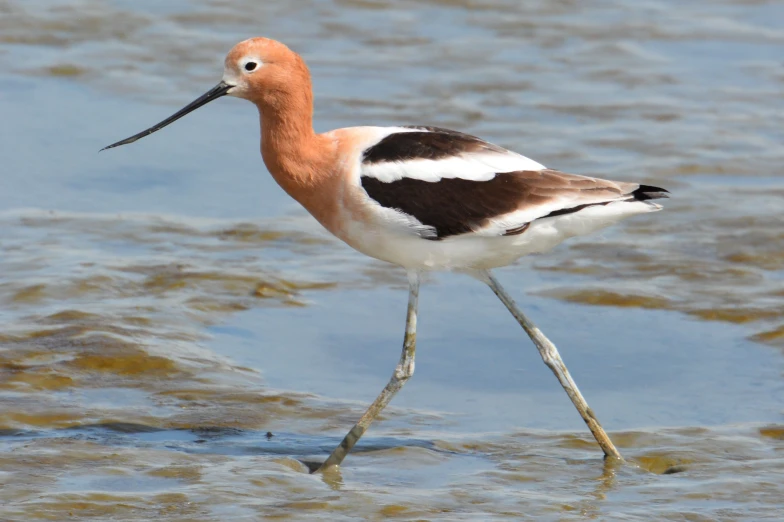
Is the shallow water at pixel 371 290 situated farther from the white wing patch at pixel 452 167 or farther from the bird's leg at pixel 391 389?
the white wing patch at pixel 452 167

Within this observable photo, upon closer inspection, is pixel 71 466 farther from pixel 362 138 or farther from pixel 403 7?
pixel 403 7

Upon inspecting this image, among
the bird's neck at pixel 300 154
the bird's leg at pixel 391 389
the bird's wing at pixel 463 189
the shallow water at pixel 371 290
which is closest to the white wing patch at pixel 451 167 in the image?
the bird's wing at pixel 463 189

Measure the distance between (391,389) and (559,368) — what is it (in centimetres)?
87

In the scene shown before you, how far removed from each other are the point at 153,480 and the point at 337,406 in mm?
1389

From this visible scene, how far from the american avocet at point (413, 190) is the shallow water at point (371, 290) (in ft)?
1.76

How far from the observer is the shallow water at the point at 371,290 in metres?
6.75

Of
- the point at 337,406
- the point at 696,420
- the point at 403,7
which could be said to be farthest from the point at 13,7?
the point at 696,420

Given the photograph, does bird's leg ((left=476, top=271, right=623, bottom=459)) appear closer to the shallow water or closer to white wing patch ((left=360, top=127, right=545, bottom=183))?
the shallow water

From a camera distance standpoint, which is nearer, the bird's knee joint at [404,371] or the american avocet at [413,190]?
the american avocet at [413,190]

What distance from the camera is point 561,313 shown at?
8992mm

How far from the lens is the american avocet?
270 inches

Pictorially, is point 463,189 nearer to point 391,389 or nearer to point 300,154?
point 300,154

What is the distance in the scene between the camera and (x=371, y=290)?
933cm

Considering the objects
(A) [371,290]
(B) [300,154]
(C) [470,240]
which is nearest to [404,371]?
(C) [470,240]
